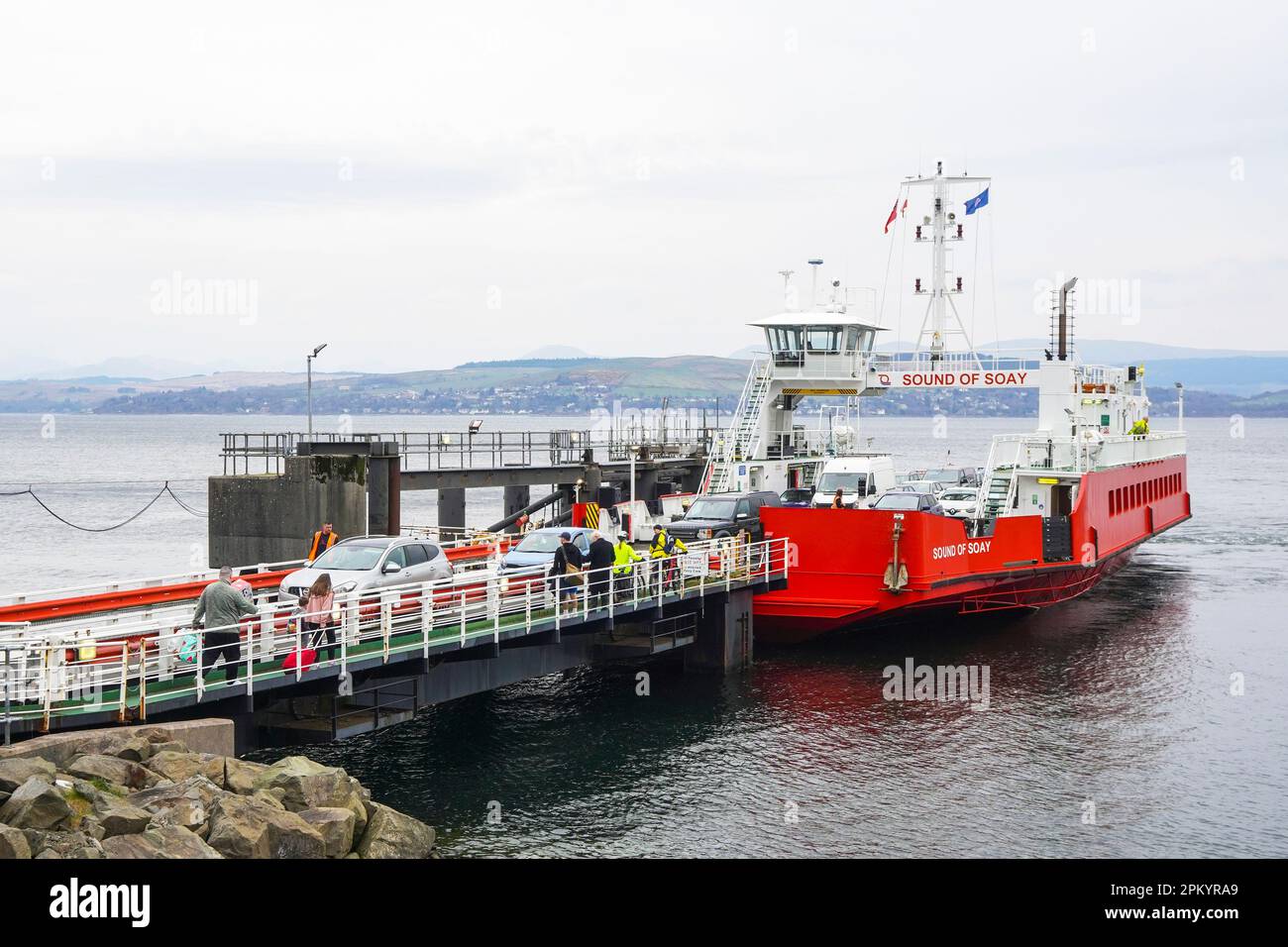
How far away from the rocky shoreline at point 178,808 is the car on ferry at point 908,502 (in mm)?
19251

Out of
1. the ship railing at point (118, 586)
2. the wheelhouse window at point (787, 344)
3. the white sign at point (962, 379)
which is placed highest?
the wheelhouse window at point (787, 344)

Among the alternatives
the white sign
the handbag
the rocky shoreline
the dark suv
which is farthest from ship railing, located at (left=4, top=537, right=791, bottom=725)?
→ the white sign

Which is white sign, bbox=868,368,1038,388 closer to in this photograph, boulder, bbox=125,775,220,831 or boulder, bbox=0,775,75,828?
boulder, bbox=125,775,220,831

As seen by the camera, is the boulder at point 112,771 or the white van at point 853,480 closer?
the boulder at point 112,771

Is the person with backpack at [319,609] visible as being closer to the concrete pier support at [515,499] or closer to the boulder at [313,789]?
the boulder at [313,789]

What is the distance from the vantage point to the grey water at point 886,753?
19.6m

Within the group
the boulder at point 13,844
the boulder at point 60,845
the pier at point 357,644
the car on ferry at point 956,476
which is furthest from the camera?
the car on ferry at point 956,476

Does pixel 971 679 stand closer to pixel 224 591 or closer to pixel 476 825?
pixel 476 825

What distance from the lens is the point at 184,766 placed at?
1612 centimetres

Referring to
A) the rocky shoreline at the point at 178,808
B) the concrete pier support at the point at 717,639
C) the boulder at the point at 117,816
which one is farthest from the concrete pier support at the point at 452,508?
the boulder at the point at 117,816

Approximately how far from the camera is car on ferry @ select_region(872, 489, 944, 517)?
34.4 meters

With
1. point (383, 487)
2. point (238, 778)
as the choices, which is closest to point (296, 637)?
point (238, 778)

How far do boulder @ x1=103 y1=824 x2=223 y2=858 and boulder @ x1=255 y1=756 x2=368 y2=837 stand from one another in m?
2.01
